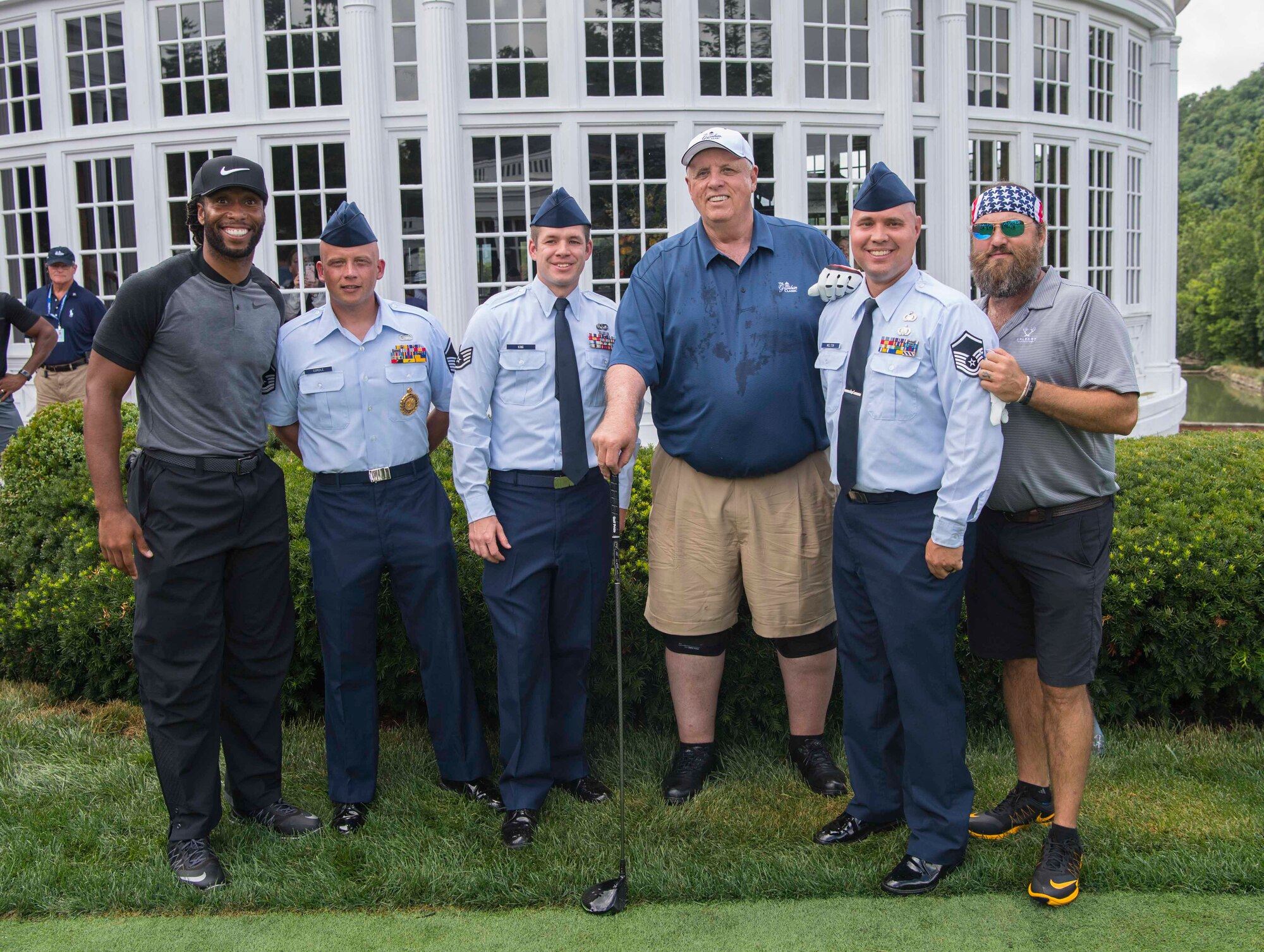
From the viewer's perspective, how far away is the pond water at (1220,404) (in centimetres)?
2577

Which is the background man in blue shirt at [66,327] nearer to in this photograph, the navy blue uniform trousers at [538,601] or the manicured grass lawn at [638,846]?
the manicured grass lawn at [638,846]

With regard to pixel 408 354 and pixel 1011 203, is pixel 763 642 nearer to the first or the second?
pixel 408 354

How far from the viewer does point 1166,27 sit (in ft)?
42.8

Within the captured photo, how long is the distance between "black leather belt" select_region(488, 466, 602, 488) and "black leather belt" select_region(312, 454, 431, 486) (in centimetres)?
34

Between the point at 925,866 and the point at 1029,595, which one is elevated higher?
the point at 1029,595

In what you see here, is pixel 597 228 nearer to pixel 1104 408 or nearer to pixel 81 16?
pixel 81 16

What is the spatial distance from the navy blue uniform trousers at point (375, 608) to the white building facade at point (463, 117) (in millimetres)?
6462

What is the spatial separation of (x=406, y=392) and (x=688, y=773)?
1779 millimetres

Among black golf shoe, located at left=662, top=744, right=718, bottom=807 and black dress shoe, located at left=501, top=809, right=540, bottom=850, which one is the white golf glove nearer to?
black golf shoe, located at left=662, top=744, right=718, bottom=807

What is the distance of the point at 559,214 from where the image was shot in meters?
3.71

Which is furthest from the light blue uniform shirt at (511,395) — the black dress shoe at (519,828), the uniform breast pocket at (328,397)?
the black dress shoe at (519,828)

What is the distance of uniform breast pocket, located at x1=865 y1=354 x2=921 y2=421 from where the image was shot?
10.8 feet

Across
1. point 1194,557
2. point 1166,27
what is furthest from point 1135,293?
point 1194,557

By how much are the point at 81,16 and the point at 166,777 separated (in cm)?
984
